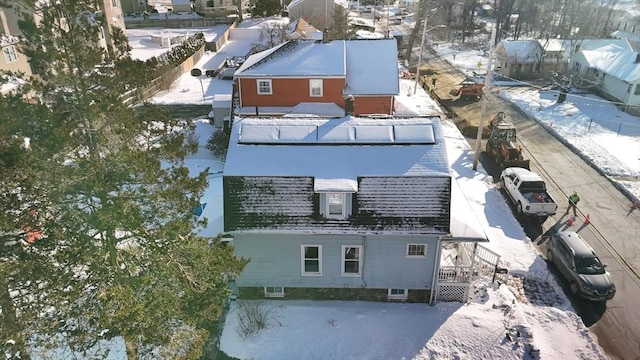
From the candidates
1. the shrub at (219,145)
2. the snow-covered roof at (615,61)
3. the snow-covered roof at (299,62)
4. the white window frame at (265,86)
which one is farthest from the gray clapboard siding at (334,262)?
the snow-covered roof at (615,61)

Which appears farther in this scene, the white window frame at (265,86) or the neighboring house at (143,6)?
the neighboring house at (143,6)

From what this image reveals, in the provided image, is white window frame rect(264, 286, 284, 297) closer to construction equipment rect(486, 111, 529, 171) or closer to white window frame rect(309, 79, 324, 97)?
white window frame rect(309, 79, 324, 97)

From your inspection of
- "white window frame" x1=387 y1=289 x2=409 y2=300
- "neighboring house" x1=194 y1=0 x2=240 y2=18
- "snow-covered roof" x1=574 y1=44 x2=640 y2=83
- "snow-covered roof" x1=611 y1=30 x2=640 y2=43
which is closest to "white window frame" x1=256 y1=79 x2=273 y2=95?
"white window frame" x1=387 y1=289 x2=409 y2=300

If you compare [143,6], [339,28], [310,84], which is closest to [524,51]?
[339,28]

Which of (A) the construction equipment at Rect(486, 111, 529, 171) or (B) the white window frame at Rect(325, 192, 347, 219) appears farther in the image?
(A) the construction equipment at Rect(486, 111, 529, 171)

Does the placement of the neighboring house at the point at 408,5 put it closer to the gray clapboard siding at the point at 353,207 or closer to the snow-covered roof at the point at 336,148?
the snow-covered roof at the point at 336,148

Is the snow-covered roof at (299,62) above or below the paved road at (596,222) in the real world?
above

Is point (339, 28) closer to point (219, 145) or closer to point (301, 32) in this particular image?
point (301, 32)
